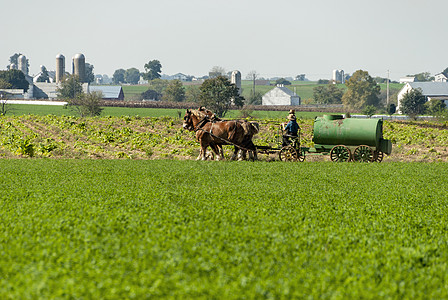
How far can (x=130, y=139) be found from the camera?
1403 inches

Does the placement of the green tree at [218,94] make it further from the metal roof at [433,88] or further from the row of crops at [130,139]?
the metal roof at [433,88]

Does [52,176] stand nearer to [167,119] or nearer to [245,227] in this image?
[245,227]

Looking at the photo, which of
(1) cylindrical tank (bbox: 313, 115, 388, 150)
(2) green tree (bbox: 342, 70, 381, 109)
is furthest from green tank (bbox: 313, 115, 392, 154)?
(2) green tree (bbox: 342, 70, 381, 109)

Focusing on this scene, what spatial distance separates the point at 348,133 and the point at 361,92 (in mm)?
115473

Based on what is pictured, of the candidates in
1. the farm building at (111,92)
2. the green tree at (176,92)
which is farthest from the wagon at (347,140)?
the farm building at (111,92)

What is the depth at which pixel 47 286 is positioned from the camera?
7184 millimetres

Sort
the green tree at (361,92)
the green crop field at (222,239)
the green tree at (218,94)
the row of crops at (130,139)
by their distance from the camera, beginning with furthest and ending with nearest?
the green tree at (361,92), the green tree at (218,94), the row of crops at (130,139), the green crop field at (222,239)

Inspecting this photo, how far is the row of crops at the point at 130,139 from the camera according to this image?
3138cm

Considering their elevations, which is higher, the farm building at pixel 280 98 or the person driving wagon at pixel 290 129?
the farm building at pixel 280 98

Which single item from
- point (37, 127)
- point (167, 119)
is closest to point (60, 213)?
point (167, 119)

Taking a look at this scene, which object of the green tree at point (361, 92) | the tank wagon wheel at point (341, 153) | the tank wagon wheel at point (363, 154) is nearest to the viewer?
the tank wagon wheel at point (363, 154)

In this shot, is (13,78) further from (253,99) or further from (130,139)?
(130,139)

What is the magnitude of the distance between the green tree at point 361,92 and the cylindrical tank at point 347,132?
111881 millimetres

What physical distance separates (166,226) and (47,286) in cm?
404
